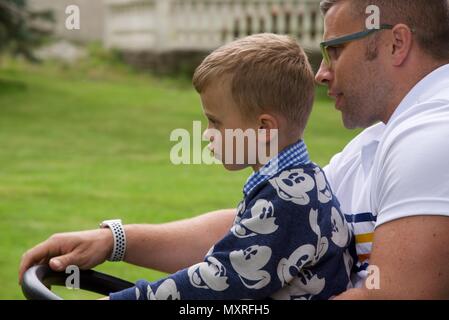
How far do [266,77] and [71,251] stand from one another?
676 mm

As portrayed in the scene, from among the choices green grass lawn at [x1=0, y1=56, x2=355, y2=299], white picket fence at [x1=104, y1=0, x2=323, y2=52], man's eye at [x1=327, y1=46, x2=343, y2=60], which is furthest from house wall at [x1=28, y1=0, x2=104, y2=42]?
man's eye at [x1=327, y1=46, x2=343, y2=60]

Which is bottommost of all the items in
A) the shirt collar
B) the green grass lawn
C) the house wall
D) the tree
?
the green grass lawn

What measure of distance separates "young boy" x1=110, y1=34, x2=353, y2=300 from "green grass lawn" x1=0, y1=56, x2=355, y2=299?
9.98ft

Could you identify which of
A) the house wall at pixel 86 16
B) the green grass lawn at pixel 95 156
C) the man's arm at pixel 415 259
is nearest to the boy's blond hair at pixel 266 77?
the man's arm at pixel 415 259

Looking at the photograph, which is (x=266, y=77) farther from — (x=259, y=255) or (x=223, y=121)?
(x=259, y=255)

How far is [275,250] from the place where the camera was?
1.93m

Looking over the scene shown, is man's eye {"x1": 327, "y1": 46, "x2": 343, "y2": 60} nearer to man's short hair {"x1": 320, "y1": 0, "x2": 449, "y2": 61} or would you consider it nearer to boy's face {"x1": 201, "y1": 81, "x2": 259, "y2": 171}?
man's short hair {"x1": 320, "y1": 0, "x2": 449, "y2": 61}

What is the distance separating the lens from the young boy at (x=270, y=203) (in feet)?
6.35

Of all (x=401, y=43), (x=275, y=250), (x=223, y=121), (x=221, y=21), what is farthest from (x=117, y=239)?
(x=221, y=21)

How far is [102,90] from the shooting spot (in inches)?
530

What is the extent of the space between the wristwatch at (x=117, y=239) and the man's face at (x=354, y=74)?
0.63 metres

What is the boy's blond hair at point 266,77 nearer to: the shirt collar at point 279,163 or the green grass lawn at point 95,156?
the shirt collar at point 279,163

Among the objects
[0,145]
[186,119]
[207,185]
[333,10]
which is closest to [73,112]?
[186,119]

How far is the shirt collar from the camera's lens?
2.01 meters
